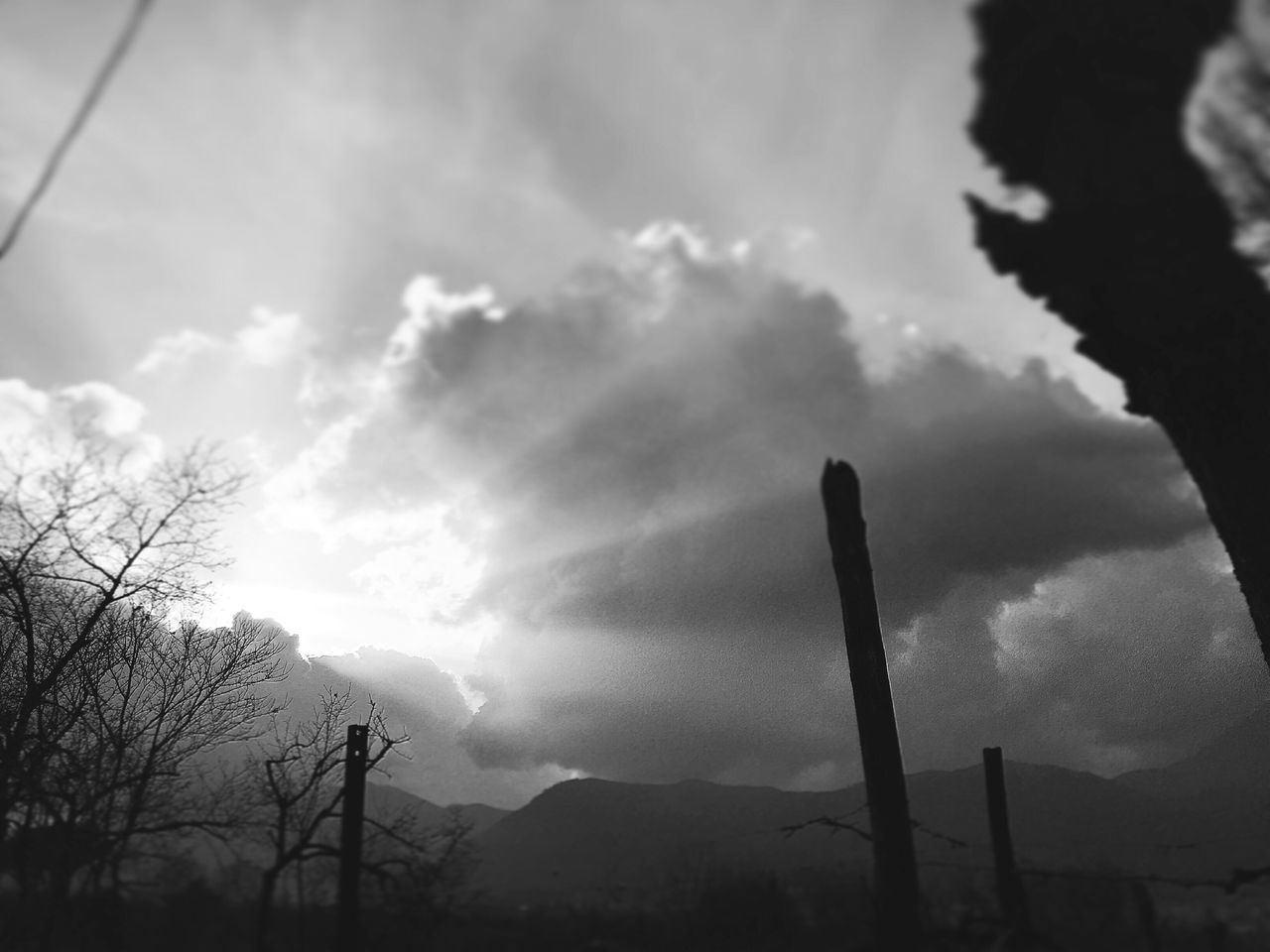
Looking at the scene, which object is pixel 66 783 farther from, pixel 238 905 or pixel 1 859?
pixel 238 905

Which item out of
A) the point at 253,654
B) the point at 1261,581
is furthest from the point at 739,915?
the point at 1261,581

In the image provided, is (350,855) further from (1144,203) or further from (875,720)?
(1144,203)

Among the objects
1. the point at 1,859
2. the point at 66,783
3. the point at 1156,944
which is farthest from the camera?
the point at 1,859

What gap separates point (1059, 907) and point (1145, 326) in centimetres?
7022

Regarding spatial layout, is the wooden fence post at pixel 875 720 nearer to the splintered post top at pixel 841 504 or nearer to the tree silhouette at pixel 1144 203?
the splintered post top at pixel 841 504

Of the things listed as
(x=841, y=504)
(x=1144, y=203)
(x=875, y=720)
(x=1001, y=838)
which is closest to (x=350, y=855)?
(x=875, y=720)

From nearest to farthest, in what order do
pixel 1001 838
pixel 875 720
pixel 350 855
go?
1. pixel 875 720
2. pixel 350 855
3. pixel 1001 838

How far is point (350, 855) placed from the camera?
9789 millimetres

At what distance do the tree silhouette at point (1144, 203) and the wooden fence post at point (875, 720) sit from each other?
2.51 metres

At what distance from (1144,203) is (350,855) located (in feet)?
36.4

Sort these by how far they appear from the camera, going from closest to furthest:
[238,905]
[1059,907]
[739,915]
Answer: [238,905]
[739,915]
[1059,907]

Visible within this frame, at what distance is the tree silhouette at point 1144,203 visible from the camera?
5.04 meters

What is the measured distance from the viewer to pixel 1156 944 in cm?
945

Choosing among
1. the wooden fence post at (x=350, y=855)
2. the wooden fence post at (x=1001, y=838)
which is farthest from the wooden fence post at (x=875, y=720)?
the wooden fence post at (x=350, y=855)
